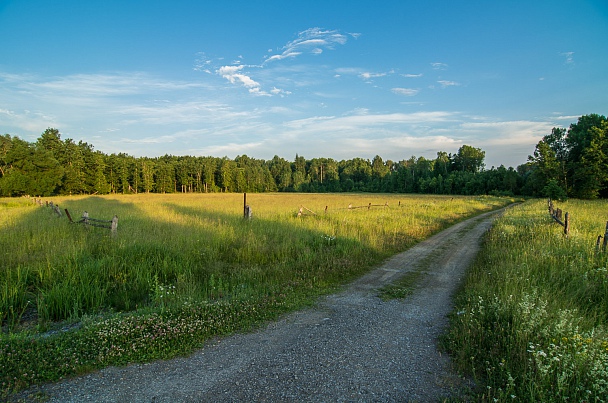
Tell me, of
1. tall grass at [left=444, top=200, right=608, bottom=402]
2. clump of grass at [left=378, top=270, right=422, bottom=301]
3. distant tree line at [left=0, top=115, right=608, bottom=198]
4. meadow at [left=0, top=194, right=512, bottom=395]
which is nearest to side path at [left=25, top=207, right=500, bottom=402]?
meadow at [left=0, top=194, right=512, bottom=395]

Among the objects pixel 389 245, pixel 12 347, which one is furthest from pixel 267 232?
pixel 12 347

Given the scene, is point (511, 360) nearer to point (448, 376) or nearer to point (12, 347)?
point (448, 376)

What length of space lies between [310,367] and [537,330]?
388 centimetres

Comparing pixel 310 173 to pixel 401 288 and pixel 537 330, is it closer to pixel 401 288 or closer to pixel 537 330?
pixel 401 288

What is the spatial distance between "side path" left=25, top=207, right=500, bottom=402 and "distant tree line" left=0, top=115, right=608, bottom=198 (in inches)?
2107

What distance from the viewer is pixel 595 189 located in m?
48.1

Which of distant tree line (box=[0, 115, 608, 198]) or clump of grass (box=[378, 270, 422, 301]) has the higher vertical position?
distant tree line (box=[0, 115, 608, 198])

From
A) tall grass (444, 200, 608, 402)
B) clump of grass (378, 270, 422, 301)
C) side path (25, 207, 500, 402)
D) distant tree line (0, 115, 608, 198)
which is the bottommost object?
clump of grass (378, 270, 422, 301)

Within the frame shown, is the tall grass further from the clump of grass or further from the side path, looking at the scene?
the clump of grass

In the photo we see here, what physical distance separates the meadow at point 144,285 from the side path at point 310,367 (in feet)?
1.52

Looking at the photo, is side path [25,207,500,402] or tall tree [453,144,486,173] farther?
tall tree [453,144,486,173]

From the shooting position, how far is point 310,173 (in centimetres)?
14288

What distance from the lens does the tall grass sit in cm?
378

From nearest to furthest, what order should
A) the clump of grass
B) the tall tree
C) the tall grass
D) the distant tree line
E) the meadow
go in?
the tall grass → the meadow → the clump of grass → the distant tree line → the tall tree
